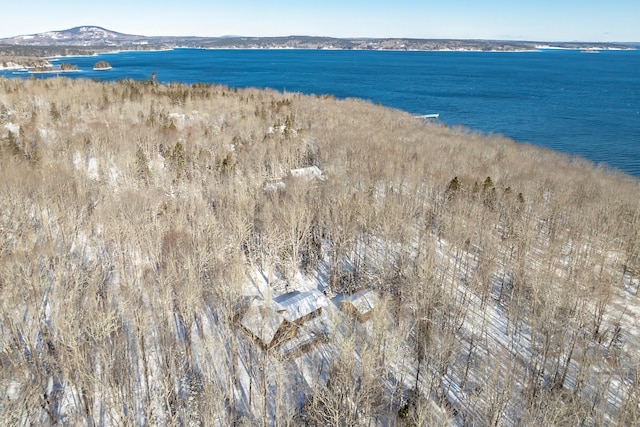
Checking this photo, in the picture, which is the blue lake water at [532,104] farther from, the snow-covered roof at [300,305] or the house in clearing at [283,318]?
the house in clearing at [283,318]

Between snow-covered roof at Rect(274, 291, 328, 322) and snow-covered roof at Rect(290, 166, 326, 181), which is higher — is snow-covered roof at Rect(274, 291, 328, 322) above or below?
below

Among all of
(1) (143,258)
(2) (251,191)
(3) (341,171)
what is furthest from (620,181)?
(1) (143,258)

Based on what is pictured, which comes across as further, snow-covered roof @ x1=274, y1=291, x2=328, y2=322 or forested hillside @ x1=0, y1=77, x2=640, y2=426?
snow-covered roof @ x1=274, y1=291, x2=328, y2=322

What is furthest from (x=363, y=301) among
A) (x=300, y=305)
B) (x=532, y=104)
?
(x=532, y=104)

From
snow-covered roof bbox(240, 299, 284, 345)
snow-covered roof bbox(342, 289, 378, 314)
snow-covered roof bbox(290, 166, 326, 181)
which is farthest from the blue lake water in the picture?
snow-covered roof bbox(240, 299, 284, 345)

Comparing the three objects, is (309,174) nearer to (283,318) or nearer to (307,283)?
(307,283)

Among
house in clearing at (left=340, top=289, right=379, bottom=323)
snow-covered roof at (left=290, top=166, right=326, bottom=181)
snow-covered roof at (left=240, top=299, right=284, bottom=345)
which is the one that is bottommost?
house in clearing at (left=340, top=289, right=379, bottom=323)

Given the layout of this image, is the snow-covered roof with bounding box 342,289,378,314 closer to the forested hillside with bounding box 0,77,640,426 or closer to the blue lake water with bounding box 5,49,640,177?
the forested hillside with bounding box 0,77,640,426
